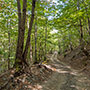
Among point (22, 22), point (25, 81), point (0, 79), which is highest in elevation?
point (22, 22)

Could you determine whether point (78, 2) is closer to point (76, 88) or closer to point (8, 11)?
point (8, 11)

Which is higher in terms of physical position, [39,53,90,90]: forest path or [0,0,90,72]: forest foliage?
[0,0,90,72]: forest foliage

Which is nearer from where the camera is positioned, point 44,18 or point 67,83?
point 67,83

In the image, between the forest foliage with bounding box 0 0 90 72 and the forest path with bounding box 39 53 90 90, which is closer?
the forest path with bounding box 39 53 90 90

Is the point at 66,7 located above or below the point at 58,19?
above

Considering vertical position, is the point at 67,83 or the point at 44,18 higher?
the point at 44,18

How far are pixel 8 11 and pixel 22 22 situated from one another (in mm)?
1574

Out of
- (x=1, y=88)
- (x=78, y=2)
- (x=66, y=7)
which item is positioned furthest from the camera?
(x=78, y=2)

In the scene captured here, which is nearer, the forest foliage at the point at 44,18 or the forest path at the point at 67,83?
the forest path at the point at 67,83

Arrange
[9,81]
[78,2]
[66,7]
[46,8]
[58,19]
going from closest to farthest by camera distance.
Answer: [9,81]
[46,8]
[58,19]
[66,7]
[78,2]

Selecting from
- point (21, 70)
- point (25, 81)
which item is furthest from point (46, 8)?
point (25, 81)

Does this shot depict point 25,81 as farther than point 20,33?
No

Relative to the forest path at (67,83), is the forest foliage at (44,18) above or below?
above

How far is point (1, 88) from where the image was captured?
5219 mm
